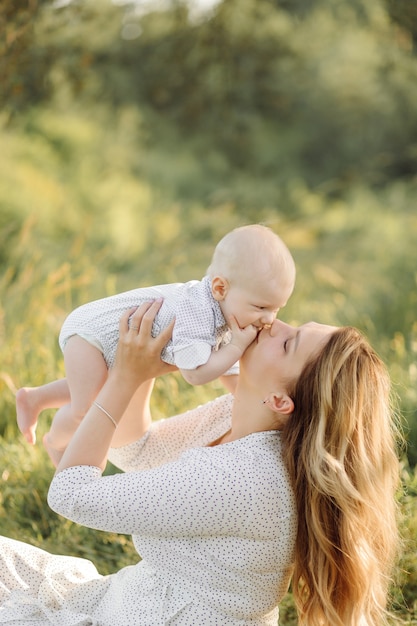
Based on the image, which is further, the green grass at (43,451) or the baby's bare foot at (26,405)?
the green grass at (43,451)

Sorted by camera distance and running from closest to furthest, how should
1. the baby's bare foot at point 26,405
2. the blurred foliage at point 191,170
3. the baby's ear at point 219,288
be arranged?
1. the baby's ear at point 219,288
2. the baby's bare foot at point 26,405
3. the blurred foliage at point 191,170

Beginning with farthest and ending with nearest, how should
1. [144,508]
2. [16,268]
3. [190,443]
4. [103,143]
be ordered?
[103,143], [16,268], [190,443], [144,508]

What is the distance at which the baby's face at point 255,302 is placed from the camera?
8.07ft

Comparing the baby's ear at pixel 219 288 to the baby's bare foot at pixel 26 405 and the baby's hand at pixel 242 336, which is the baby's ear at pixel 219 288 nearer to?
the baby's hand at pixel 242 336

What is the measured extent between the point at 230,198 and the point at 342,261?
3748mm

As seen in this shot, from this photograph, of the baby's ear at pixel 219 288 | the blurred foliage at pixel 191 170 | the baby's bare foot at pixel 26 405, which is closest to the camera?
the baby's ear at pixel 219 288

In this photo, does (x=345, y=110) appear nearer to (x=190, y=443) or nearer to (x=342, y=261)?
(x=342, y=261)

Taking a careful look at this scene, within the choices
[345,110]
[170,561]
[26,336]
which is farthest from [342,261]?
[170,561]

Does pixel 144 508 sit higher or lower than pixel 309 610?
higher

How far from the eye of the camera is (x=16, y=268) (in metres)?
6.83

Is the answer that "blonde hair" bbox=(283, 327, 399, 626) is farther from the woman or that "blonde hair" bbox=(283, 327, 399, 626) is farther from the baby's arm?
the baby's arm

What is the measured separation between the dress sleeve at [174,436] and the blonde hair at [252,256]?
2.08 feet

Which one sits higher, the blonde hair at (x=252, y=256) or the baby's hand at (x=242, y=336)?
the blonde hair at (x=252, y=256)

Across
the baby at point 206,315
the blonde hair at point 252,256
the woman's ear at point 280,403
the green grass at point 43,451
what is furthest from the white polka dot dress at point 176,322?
the green grass at point 43,451
